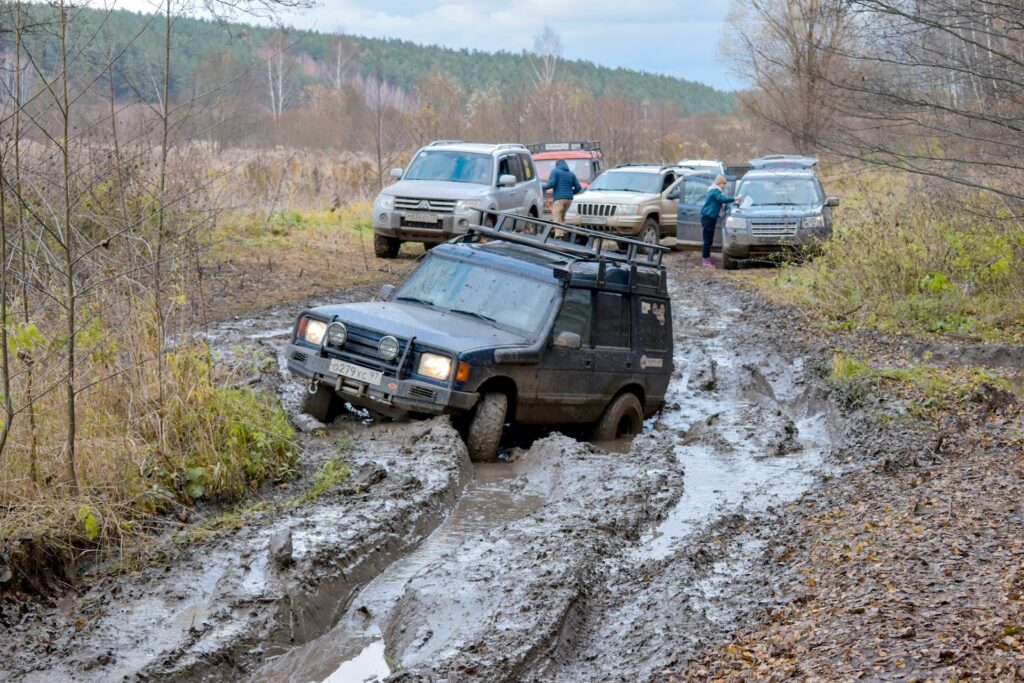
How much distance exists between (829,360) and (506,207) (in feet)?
25.8

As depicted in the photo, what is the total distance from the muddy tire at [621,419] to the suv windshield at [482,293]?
138 cm

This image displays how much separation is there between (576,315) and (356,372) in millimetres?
2114

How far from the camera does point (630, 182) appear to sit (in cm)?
2508

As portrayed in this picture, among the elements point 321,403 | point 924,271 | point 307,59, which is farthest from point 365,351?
point 307,59

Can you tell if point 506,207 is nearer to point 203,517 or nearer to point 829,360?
point 829,360

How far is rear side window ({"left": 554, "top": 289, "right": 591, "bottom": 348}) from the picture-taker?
943cm

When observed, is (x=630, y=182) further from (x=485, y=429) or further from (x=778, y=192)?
(x=485, y=429)

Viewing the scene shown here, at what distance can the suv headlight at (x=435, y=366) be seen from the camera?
8289mm

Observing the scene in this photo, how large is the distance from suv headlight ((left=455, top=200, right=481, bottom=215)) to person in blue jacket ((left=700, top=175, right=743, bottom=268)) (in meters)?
5.68

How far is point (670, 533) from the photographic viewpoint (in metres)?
7.40

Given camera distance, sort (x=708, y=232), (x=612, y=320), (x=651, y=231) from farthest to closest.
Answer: (x=651, y=231) → (x=708, y=232) → (x=612, y=320)

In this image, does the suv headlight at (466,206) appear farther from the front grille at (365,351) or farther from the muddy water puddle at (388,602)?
the muddy water puddle at (388,602)

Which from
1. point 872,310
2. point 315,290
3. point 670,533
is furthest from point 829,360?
point 315,290

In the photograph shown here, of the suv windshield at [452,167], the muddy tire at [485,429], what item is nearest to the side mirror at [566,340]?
the muddy tire at [485,429]
